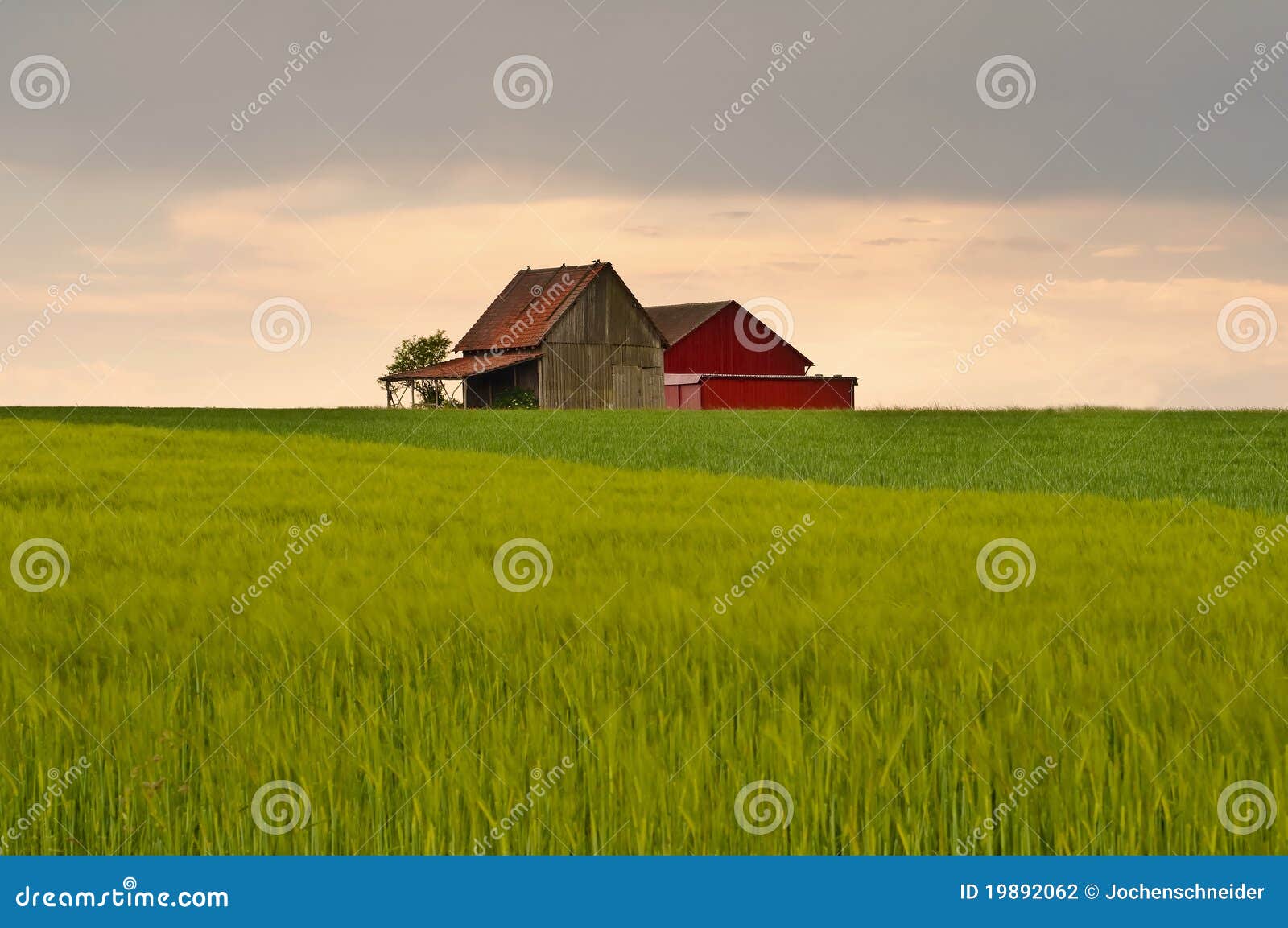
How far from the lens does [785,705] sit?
390cm

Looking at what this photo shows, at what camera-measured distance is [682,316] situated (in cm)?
6072

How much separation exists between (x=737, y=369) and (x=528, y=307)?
44.5 feet

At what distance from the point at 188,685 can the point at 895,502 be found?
7605mm

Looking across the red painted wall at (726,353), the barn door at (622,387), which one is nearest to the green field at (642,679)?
the barn door at (622,387)

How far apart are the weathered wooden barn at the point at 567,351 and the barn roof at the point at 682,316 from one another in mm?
5168

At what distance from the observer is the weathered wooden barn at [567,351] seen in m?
46.5

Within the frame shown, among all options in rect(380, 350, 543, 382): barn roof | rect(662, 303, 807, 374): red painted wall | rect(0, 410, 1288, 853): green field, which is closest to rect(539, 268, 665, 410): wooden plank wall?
rect(380, 350, 543, 382): barn roof

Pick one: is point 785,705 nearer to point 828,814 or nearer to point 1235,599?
point 828,814

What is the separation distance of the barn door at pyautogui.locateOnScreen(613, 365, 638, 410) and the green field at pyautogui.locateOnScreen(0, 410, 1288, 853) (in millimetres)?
38649

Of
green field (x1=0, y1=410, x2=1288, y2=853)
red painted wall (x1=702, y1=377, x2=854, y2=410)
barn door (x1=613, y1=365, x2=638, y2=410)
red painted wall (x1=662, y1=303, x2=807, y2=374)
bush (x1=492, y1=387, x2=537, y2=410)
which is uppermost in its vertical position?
red painted wall (x1=662, y1=303, x2=807, y2=374)

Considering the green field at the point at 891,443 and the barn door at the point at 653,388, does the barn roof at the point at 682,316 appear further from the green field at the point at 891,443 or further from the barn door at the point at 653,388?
the green field at the point at 891,443

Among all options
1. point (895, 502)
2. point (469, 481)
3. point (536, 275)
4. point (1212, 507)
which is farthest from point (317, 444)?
point (536, 275)

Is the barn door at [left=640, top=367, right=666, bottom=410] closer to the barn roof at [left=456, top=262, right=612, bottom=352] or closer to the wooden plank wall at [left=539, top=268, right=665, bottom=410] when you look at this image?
the wooden plank wall at [left=539, top=268, right=665, bottom=410]

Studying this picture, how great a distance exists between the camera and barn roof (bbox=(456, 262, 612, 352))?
47.3 metres
